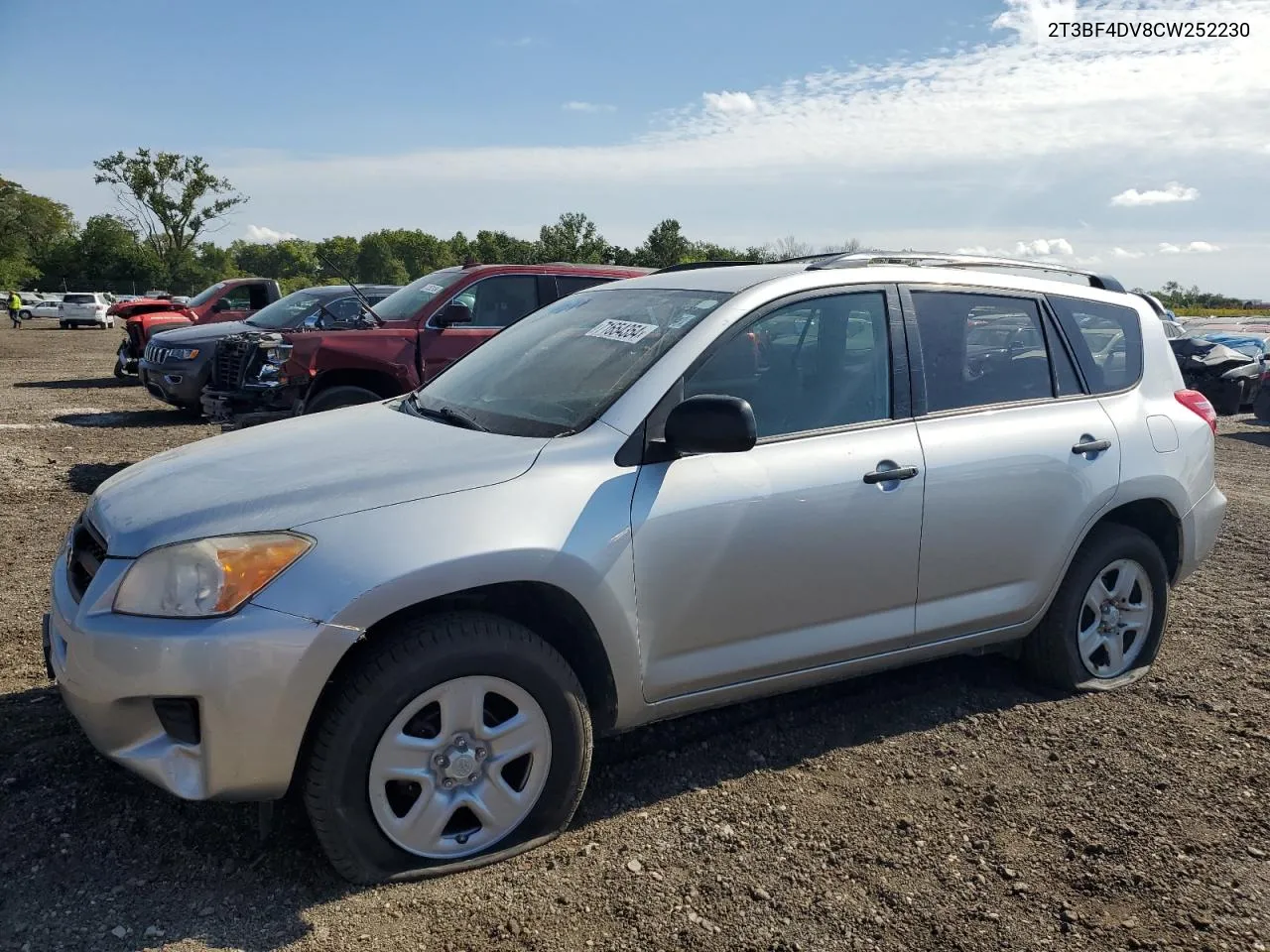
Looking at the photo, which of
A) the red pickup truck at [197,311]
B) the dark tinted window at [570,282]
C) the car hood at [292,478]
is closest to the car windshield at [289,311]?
the red pickup truck at [197,311]

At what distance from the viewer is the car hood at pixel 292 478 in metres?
2.77

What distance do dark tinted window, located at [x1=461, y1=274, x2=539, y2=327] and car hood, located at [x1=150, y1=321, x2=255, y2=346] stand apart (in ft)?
14.2

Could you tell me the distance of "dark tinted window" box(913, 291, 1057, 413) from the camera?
3.85 m

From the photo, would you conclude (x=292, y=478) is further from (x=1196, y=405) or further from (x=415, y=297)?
(x=415, y=297)

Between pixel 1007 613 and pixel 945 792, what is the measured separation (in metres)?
0.83

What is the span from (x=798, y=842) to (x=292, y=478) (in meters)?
1.91

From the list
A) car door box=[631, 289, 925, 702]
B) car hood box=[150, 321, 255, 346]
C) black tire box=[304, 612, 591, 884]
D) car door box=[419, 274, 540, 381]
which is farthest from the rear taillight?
car hood box=[150, 321, 255, 346]

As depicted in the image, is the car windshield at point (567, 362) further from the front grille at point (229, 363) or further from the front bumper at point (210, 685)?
the front grille at point (229, 363)

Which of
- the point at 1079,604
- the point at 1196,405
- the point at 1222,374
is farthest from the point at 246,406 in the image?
the point at 1222,374

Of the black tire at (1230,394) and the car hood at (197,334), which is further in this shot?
the black tire at (1230,394)

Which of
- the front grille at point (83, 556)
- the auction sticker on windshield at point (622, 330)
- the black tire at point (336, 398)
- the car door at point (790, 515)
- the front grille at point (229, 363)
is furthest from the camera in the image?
the front grille at point (229, 363)

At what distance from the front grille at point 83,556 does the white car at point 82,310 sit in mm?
44510

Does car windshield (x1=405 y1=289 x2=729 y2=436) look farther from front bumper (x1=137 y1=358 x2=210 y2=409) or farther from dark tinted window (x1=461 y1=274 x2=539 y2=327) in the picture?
front bumper (x1=137 y1=358 x2=210 y2=409)

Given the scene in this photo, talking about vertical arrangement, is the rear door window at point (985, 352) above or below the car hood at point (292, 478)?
A: above
